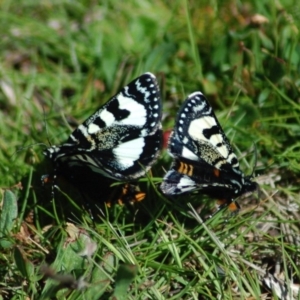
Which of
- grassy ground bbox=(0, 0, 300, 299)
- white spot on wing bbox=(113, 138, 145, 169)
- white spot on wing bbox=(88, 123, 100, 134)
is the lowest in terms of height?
grassy ground bbox=(0, 0, 300, 299)

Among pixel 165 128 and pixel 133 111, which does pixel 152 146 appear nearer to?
pixel 133 111

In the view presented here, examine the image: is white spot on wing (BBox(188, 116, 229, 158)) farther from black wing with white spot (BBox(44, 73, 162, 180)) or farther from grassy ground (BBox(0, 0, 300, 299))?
grassy ground (BBox(0, 0, 300, 299))

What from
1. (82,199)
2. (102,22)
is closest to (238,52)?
(102,22)

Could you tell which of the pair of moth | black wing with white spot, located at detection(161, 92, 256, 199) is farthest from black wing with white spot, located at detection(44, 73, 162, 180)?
black wing with white spot, located at detection(161, 92, 256, 199)

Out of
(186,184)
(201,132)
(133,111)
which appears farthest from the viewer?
(133,111)

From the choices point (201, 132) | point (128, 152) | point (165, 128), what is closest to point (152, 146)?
point (128, 152)

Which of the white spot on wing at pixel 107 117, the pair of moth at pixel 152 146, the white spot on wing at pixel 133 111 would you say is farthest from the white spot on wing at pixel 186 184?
the white spot on wing at pixel 107 117

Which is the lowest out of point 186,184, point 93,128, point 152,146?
point 186,184
